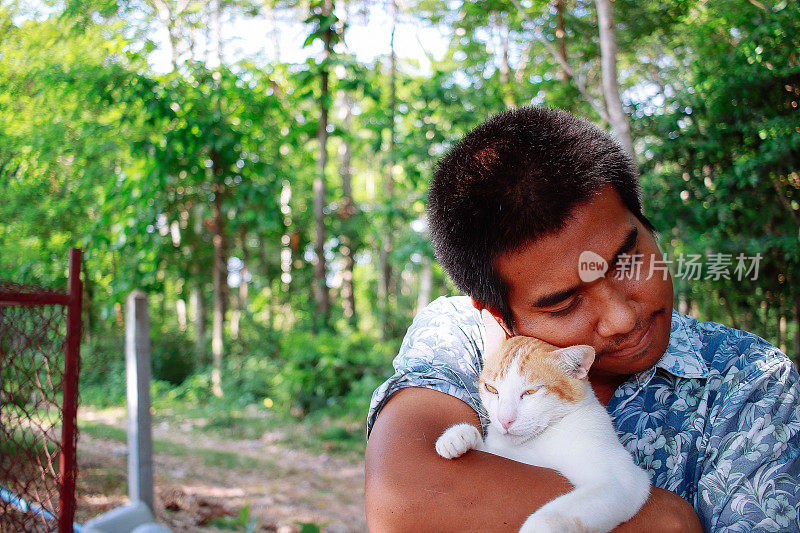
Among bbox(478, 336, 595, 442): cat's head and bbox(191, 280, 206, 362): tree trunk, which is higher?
bbox(478, 336, 595, 442): cat's head

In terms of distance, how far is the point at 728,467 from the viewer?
3.71 ft

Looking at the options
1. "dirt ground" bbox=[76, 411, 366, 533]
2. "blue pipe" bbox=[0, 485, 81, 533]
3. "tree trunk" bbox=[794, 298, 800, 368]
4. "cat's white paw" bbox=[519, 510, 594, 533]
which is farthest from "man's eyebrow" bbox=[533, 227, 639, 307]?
"tree trunk" bbox=[794, 298, 800, 368]

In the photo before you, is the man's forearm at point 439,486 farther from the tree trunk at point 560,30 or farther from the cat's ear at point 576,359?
the tree trunk at point 560,30

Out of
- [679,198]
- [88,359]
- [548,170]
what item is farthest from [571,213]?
[88,359]

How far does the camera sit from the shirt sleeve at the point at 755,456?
1.07 meters

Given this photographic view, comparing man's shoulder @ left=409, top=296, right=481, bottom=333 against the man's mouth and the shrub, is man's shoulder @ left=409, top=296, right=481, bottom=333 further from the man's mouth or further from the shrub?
the shrub

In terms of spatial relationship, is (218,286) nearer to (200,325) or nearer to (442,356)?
(200,325)

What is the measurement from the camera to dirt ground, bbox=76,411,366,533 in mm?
3742

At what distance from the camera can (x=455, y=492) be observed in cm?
104

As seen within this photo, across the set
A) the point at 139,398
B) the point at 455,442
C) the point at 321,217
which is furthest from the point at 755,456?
the point at 321,217

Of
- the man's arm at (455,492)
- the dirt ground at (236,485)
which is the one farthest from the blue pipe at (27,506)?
the man's arm at (455,492)

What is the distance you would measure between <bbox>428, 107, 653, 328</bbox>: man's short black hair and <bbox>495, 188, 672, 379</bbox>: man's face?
0.11ft

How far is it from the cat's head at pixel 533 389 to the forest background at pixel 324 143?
2628mm

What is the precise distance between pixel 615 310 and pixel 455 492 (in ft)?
1.83
